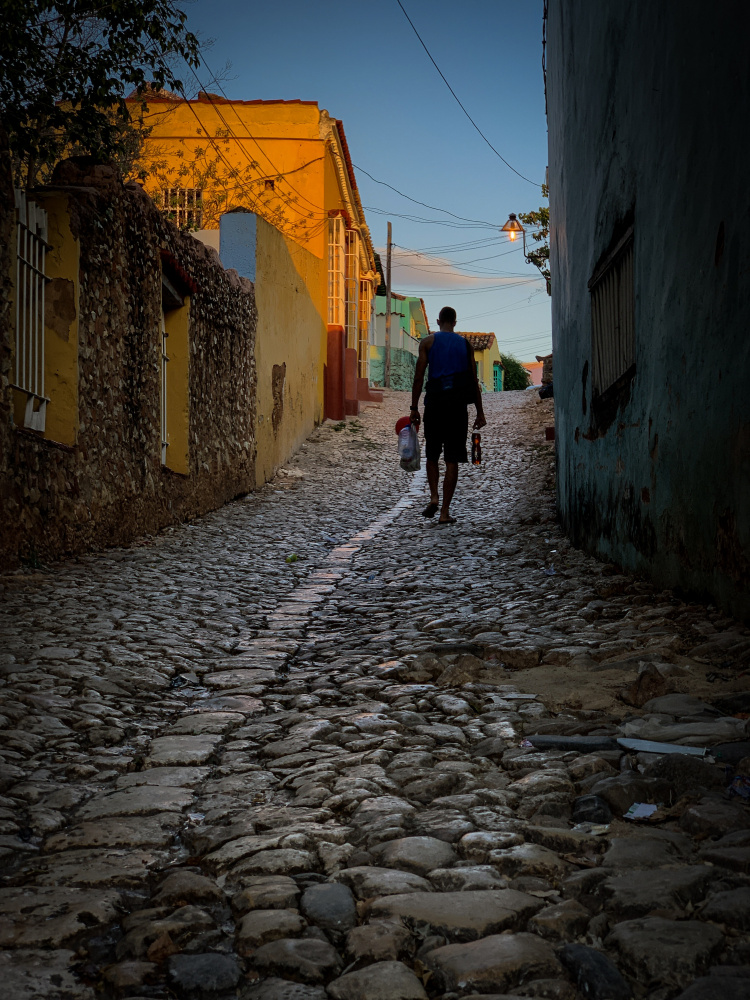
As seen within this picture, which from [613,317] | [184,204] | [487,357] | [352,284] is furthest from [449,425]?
[487,357]

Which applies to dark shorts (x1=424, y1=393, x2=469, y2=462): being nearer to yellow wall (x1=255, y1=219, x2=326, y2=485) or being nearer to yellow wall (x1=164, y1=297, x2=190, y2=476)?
yellow wall (x1=164, y1=297, x2=190, y2=476)

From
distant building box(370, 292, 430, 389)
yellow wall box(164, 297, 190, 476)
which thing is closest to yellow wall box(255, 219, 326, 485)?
yellow wall box(164, 297, 190, 476)

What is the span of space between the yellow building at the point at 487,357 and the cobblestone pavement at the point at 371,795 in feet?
155

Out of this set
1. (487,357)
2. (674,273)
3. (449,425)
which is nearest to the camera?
(674,273)

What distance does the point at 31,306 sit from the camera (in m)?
5.57

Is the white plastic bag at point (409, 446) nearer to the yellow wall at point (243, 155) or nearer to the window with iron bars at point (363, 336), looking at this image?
the yellow wall at point (243, 155)

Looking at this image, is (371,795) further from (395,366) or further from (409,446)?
(395,366)

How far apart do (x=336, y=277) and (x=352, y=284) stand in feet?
4.86

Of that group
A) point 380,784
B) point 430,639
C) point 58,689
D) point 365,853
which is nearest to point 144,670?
point 58,689

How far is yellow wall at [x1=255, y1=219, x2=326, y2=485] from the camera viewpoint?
11633 mm

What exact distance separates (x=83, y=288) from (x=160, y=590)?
230 centimetres

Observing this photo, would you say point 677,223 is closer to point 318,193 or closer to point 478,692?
point 478,692

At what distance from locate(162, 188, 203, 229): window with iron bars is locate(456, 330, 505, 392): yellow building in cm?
3487

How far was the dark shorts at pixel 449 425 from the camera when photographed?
7691 millimetres
